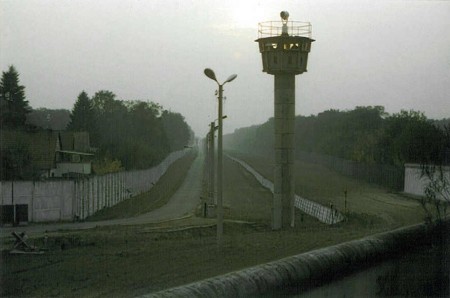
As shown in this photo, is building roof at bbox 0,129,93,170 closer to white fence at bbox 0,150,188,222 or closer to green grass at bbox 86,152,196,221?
white fence at bbox 0,150,188,222

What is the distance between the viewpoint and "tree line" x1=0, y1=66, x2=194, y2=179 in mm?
73750

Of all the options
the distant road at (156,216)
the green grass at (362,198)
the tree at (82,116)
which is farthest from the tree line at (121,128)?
the green grass at (362,198)

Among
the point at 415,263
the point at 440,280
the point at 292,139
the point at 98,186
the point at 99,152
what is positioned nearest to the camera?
the point at 440,280

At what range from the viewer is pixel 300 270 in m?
10.1

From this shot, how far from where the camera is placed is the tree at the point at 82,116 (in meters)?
102

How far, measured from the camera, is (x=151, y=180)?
83312 mm

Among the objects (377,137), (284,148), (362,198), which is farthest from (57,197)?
(377,137)

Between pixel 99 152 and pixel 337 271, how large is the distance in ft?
244

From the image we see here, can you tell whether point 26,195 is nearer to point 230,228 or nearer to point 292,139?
point 230,228

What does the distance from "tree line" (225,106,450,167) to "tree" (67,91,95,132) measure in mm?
40147

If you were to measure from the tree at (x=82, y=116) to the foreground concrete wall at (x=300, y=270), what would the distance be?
9176 cm

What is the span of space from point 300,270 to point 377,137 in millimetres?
84843

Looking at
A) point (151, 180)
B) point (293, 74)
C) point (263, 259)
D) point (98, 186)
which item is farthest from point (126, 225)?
point (151, 180)

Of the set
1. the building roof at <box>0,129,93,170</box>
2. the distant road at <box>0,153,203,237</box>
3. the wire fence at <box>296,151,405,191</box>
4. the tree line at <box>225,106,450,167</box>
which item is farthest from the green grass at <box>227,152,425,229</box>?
the building roof at <box>0,129,93,170</box>
